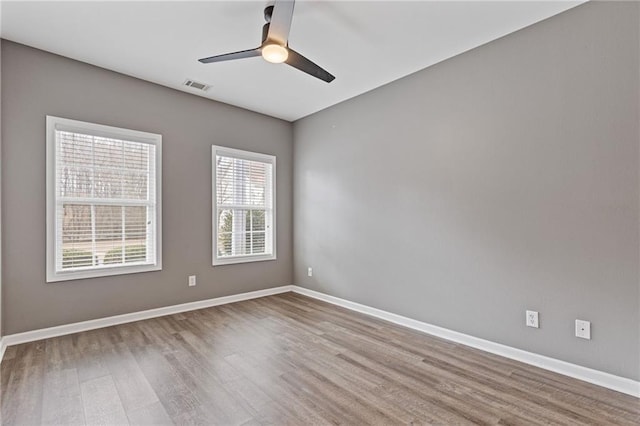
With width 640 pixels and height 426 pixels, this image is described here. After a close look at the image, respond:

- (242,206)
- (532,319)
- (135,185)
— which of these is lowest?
(532,319)

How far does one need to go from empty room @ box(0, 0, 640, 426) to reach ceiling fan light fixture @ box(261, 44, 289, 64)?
1cm

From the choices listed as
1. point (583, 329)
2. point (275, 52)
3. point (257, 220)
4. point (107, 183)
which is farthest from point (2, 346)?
point (583, 329)

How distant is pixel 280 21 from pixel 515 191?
235 cm

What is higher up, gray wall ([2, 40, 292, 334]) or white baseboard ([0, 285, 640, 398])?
gray wall ([2, 40, 292, 334])

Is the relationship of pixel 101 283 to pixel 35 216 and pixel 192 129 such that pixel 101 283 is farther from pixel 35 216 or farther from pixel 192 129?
pixel 192 129

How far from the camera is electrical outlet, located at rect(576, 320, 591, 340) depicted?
92.2 inches

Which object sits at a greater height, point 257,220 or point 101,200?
point 101,200

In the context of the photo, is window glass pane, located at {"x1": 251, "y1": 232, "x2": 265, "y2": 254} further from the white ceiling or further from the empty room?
the white ceiling

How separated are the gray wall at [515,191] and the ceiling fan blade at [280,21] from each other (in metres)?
1.83

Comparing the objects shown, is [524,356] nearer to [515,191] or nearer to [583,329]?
[583,329]

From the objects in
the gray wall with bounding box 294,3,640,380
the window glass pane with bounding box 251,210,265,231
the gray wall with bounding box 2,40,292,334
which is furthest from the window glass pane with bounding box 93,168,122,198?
the gray wall with bounding box 294,3,640,380

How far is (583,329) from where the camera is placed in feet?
7.76

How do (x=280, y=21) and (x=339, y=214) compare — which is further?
(x=339, y=214)

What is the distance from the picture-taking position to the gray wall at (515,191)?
2.24 meters
